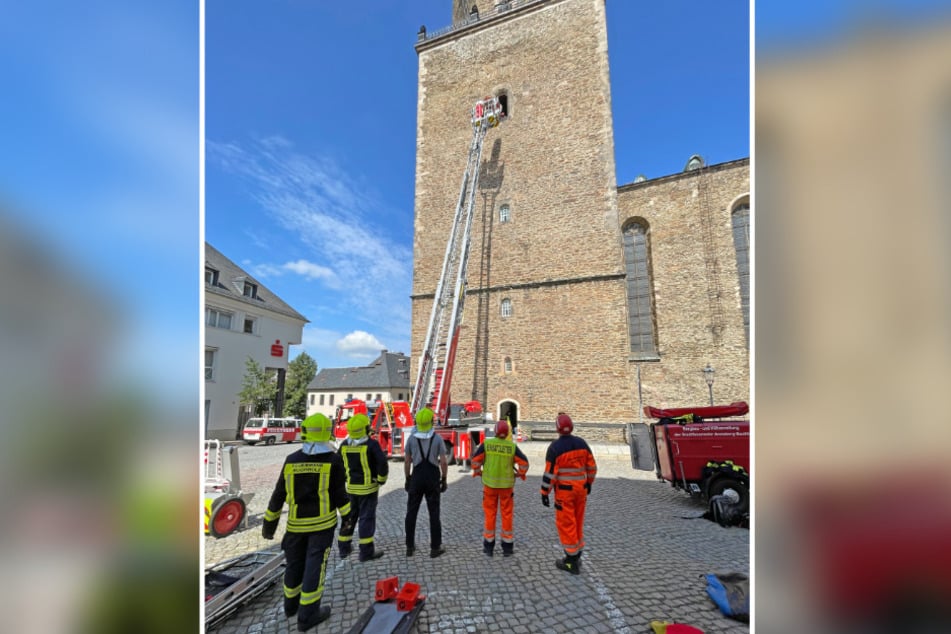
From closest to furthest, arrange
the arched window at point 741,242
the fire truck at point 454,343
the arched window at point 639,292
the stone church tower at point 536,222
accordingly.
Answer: the fire truck at point 454,343
the stone church tower at point 536,222
the arched window at point 741,242
the arched window at point 639,292

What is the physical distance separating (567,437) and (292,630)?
10.3ft

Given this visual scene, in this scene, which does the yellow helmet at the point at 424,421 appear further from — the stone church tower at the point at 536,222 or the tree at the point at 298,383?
the tree at the point at 298,383

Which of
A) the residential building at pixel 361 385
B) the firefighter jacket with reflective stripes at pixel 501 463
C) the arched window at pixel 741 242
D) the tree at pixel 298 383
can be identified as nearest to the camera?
the firefighter jacket with reflective stripes at pixel 501 463

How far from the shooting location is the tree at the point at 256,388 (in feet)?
69.8

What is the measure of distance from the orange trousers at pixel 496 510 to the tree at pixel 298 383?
1037 inches

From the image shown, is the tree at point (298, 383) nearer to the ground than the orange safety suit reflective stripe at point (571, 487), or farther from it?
nearer to the ground

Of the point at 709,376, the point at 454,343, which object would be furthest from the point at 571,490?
the point at 709,376

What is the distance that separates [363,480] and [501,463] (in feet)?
5.37
